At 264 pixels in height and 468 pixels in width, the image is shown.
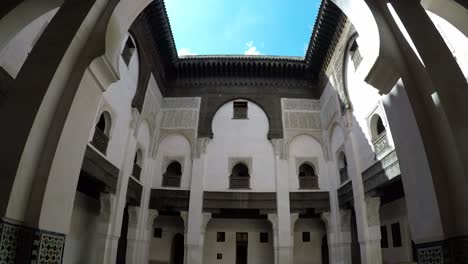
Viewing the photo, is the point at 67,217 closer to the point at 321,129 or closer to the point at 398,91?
the point at 398,91

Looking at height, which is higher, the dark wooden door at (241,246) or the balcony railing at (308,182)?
the balcony railing at (308,182)

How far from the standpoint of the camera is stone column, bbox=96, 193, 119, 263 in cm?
675

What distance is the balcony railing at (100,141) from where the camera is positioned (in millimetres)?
6295

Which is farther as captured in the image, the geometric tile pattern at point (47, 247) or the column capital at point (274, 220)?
the column capital at point (274, 220)

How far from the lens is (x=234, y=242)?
10797mm

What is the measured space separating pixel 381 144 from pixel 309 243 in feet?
18.0

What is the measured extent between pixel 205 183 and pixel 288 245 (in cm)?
310

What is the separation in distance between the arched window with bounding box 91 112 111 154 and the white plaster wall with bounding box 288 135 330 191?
562 cm

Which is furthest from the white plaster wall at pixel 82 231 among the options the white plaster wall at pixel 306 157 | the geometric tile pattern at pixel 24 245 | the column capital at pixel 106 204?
the geometric tile pattern at pixel 24 245

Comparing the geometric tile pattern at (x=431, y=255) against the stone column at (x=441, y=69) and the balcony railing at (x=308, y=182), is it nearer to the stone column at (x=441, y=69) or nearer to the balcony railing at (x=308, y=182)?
the stone column at (x=441, y=69)

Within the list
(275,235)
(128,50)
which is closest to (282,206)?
(275,235)

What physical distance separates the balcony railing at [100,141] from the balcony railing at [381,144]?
5892mm

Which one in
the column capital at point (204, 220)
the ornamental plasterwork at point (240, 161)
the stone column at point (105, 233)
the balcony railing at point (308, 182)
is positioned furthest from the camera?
the ornamental plasterwork at point (240, 161)

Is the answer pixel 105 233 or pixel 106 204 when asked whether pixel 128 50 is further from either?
pixel 105 233
